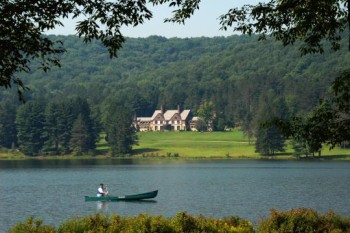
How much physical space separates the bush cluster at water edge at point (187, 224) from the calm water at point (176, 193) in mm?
30953

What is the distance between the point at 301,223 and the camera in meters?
19.6

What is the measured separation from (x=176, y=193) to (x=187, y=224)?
200ft

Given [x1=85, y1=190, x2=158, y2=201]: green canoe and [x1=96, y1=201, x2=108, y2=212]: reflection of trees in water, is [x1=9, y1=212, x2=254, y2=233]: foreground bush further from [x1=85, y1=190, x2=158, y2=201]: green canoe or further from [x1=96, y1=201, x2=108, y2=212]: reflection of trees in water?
[x1=85, y1=190, x2=158, y2=201]: green canoe

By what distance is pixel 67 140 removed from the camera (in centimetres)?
19812

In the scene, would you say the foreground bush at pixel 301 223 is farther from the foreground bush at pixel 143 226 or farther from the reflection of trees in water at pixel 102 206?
the reflection of trees in water at pixel 102 206

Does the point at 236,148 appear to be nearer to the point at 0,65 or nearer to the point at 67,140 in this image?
the point at 67,140

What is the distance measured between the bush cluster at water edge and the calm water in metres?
31.0

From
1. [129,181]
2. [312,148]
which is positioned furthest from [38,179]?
[312,148]

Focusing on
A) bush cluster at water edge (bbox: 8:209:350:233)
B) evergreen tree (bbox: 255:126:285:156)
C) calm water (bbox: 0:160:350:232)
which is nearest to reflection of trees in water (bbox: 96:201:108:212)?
calm water (bbox: 0:160:350:232)

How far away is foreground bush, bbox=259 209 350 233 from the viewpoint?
63.5 feet

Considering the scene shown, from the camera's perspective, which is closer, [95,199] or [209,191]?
[95,199]

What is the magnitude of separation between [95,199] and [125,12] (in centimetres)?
5525

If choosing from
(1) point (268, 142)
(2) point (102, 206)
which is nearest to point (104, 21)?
(2) point (102, 206)

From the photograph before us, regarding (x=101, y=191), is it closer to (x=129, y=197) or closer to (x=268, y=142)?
(x=129, y=197)
